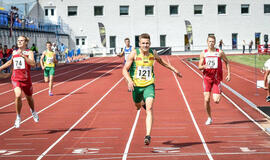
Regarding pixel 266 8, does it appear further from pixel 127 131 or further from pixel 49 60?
pixel 127 131

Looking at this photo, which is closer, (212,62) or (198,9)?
(212,62)

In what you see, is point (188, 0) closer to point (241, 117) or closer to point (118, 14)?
point (118, 14)

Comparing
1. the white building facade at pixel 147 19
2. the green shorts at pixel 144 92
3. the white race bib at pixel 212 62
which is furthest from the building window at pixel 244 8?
the green shorts at pixel 144 92

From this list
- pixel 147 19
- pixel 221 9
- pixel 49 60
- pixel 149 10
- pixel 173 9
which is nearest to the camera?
pixel 49 60

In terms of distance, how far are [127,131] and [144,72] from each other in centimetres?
191

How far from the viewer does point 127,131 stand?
28.5 ft

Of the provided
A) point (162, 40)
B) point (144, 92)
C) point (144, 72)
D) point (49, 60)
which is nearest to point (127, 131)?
point (144, 92)

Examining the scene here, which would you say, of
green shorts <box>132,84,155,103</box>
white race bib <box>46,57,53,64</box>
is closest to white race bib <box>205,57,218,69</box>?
green shorts <box>132,84,155,103</box>

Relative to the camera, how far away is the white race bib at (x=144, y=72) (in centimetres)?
718

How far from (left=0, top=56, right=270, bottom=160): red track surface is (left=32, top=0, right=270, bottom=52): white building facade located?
44.2 meters

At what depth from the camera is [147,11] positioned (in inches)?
2299

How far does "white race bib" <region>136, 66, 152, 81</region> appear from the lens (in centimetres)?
718

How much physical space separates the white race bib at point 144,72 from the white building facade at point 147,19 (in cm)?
5098

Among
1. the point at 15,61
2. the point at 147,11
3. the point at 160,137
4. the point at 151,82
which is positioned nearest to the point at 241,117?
the point at 160,137
